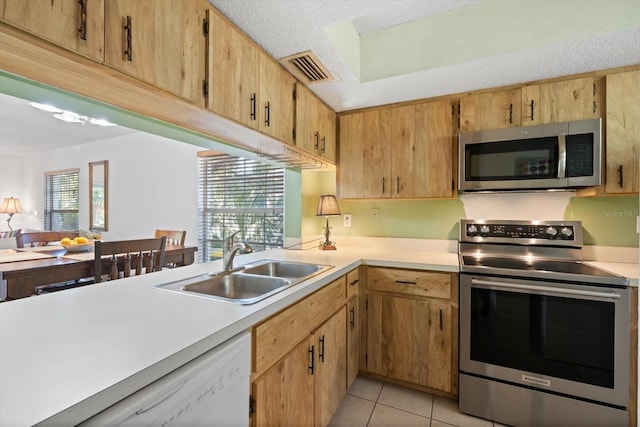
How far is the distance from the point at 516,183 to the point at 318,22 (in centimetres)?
161

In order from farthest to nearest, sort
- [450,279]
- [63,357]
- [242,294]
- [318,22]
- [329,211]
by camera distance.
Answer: [329,211]
[450,279]
[242,294]
[318,22]
[63,357]

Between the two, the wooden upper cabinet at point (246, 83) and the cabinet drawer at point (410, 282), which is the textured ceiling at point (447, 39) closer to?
the wooden upper cabinet at point (246, 83)

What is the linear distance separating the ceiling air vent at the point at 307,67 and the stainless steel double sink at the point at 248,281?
1183 millimetres

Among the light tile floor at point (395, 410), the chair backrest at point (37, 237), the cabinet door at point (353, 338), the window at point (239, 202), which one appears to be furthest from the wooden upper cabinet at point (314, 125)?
the chair backrest at point (37, 237)

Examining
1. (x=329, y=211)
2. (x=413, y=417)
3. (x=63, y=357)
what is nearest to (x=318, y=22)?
(x=329, y=211)

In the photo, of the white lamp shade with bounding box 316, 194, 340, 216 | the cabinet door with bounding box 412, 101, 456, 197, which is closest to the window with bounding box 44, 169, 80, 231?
the white lamp shade with bounding box 316, 194, 340, 216

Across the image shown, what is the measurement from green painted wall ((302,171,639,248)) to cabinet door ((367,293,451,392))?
74 cm

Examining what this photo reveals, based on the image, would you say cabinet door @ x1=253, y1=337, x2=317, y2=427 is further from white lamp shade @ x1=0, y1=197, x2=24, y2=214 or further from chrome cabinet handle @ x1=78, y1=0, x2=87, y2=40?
white lamp shade @ x1=0, y1=197, x2=24, y2=214

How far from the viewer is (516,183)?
6.38 feet

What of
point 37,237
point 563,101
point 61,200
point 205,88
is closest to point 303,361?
point 205,88

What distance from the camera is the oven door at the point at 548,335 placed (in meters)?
1.48

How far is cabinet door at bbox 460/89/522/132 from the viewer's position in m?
1.98

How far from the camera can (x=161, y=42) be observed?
Result: 3.38 feet

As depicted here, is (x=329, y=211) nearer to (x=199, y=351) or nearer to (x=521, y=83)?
(x=521, y=83)
